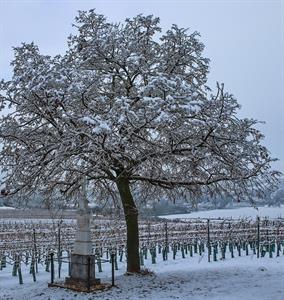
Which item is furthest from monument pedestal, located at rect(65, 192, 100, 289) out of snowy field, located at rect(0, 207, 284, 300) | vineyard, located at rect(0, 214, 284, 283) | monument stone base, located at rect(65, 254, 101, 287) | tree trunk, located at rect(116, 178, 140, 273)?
vineyard, located at rect(0, 214, 284, 283)

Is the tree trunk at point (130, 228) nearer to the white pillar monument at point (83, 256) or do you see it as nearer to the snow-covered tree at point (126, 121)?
the snow-covered tree at point (126, 121)

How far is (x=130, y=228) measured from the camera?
12.9 m

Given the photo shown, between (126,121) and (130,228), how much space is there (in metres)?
4.27

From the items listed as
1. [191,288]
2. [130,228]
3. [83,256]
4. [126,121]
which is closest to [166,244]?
[130,228]

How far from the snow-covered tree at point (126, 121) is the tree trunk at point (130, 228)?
28mm

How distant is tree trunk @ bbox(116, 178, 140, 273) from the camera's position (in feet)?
41.8

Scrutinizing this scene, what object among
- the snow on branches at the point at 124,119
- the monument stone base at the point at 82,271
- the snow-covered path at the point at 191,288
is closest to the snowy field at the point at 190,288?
the snow-covered path at the point at 191,288

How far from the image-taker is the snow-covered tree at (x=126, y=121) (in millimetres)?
10102

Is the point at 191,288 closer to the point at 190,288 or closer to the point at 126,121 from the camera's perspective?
the point at 190,288

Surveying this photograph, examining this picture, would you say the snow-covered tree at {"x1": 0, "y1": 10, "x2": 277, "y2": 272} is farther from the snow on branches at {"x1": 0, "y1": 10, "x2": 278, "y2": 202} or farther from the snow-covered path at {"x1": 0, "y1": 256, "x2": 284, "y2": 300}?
the snow-covered path at {"x1": 0, "y1": 256, "x2": 284, "y2": 300}

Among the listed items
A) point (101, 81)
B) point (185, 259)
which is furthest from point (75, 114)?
point (185, 259)

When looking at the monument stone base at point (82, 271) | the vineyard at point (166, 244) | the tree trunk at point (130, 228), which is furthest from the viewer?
the vineyard at point (166, 244)

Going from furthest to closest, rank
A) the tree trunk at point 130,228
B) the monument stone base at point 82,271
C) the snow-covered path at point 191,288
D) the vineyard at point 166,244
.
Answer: the vineyard at point 166,244 < the tree trunk at point 130,228 < the monument stone base at point 82,271 < the snow-covered path at point 191,288

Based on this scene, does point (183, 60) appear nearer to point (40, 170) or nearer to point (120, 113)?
point (120, 113)
